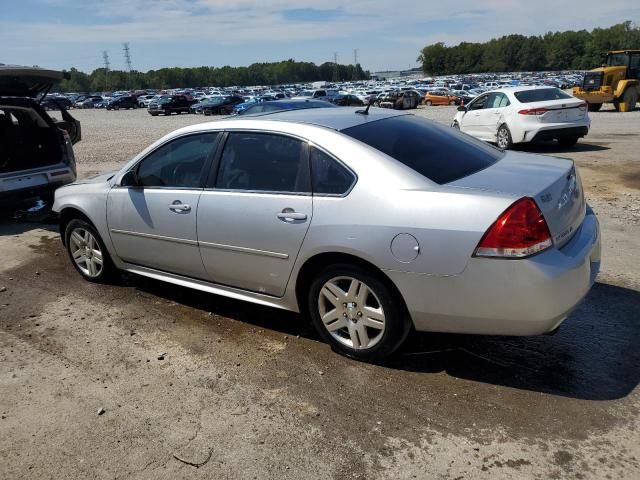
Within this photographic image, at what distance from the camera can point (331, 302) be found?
3527 mm

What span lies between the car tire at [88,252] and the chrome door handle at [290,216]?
2211mm

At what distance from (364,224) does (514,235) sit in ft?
2.70

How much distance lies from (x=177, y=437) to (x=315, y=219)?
4.78 ft

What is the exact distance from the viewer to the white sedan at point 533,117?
11.9 meters

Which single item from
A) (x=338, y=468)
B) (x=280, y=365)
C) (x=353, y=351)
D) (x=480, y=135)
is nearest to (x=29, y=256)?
(x=280, y=365)

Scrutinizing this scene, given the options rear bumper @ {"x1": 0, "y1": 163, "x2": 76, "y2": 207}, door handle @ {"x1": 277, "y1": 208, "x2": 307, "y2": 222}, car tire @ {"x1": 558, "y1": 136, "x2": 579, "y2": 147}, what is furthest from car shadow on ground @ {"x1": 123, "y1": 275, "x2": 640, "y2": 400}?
car tire @ {"x1": 558, "y1": 136, "x2": 579, "y2": 147}

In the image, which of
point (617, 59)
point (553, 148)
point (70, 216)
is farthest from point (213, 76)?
point (70, 216)

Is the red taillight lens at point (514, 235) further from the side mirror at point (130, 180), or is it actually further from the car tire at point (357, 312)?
the side mirror at point (130, 180)

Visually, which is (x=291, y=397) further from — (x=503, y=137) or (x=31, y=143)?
(x=503, y=137)

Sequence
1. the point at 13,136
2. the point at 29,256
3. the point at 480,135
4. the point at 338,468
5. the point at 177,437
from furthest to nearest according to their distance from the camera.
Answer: the point at 480,135, the point at 13,136, the point at 29,256, the point at 177,437, the point at 338,468

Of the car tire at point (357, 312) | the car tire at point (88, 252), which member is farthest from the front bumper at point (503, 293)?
the car tire at point (88, 252)

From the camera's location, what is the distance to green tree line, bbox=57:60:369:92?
15325 centimetres

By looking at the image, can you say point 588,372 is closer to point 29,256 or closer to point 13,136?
point 29,256

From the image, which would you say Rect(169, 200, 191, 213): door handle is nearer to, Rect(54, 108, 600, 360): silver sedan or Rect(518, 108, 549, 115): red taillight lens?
Rect(54, 108, 600, 360): silver sedan
